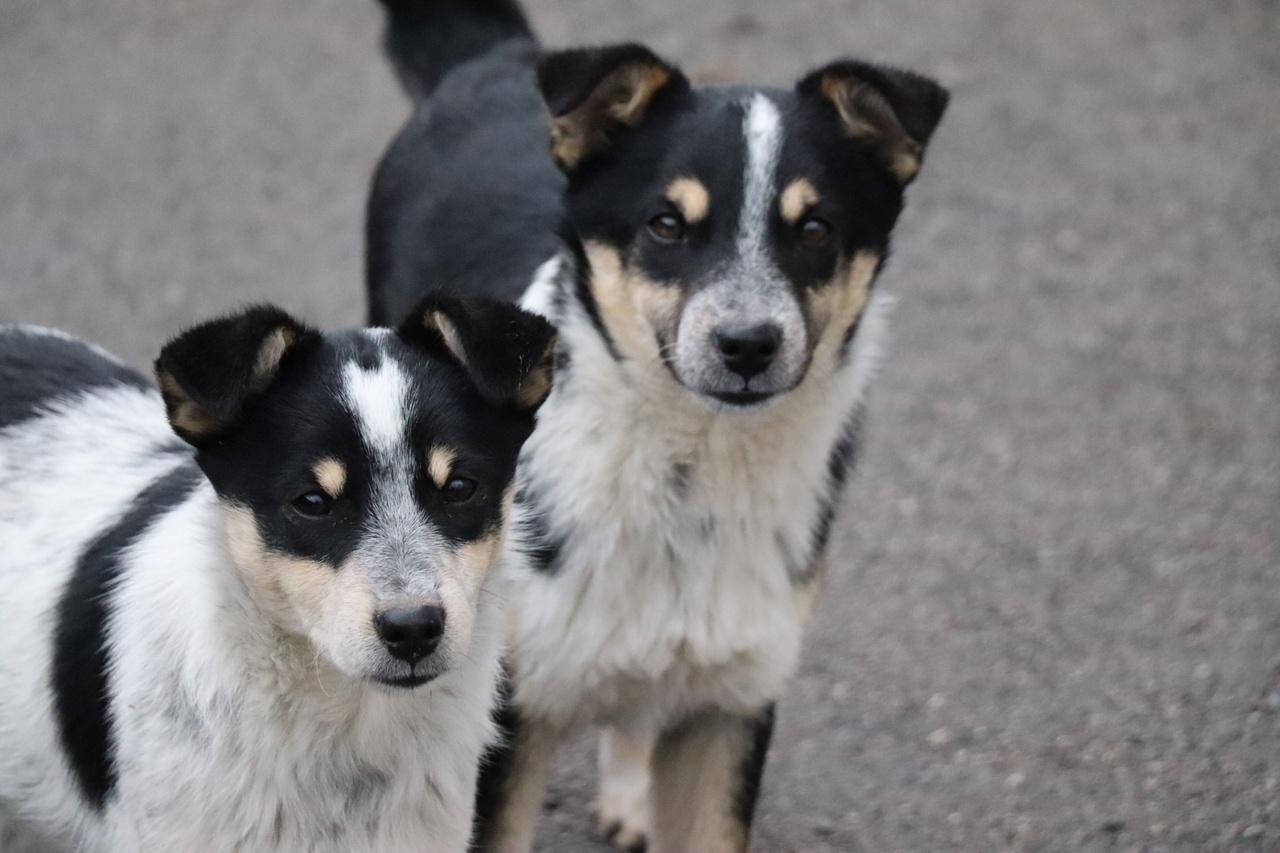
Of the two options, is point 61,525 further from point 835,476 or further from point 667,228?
point 835,476

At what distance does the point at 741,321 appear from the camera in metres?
3.63

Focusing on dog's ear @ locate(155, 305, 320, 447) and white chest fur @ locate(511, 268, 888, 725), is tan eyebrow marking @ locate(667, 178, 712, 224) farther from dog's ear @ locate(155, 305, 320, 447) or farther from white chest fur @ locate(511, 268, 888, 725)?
dog's ear @ locate(155, 305, 320, 447)

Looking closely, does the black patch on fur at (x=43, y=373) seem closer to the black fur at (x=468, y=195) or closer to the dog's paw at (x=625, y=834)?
the black fur at (x=468, y=195)

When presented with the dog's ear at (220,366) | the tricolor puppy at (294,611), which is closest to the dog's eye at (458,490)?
the tricolor puppy at (294,611)

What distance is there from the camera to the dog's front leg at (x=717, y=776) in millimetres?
4121

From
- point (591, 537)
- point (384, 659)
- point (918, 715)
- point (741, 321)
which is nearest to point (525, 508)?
point (591, 537)

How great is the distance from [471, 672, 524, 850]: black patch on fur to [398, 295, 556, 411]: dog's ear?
0.99m

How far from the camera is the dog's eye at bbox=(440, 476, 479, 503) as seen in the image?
3.13 meters

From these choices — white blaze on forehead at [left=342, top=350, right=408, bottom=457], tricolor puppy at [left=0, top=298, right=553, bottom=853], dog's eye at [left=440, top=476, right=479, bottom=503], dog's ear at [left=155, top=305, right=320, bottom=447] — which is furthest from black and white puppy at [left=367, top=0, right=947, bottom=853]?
dog's ear at [left=155, top=305, right=320, bottom=447]

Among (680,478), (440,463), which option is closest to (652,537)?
(680,478)

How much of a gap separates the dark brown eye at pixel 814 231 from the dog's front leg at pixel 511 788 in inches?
53.6

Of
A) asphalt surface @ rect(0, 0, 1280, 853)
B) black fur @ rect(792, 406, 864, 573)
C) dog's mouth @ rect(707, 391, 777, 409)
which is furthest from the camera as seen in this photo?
asphalt surface @ rect(0, 0, 1280, 853)

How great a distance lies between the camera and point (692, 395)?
12.5ft

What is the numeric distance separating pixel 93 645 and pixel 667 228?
1.62m
